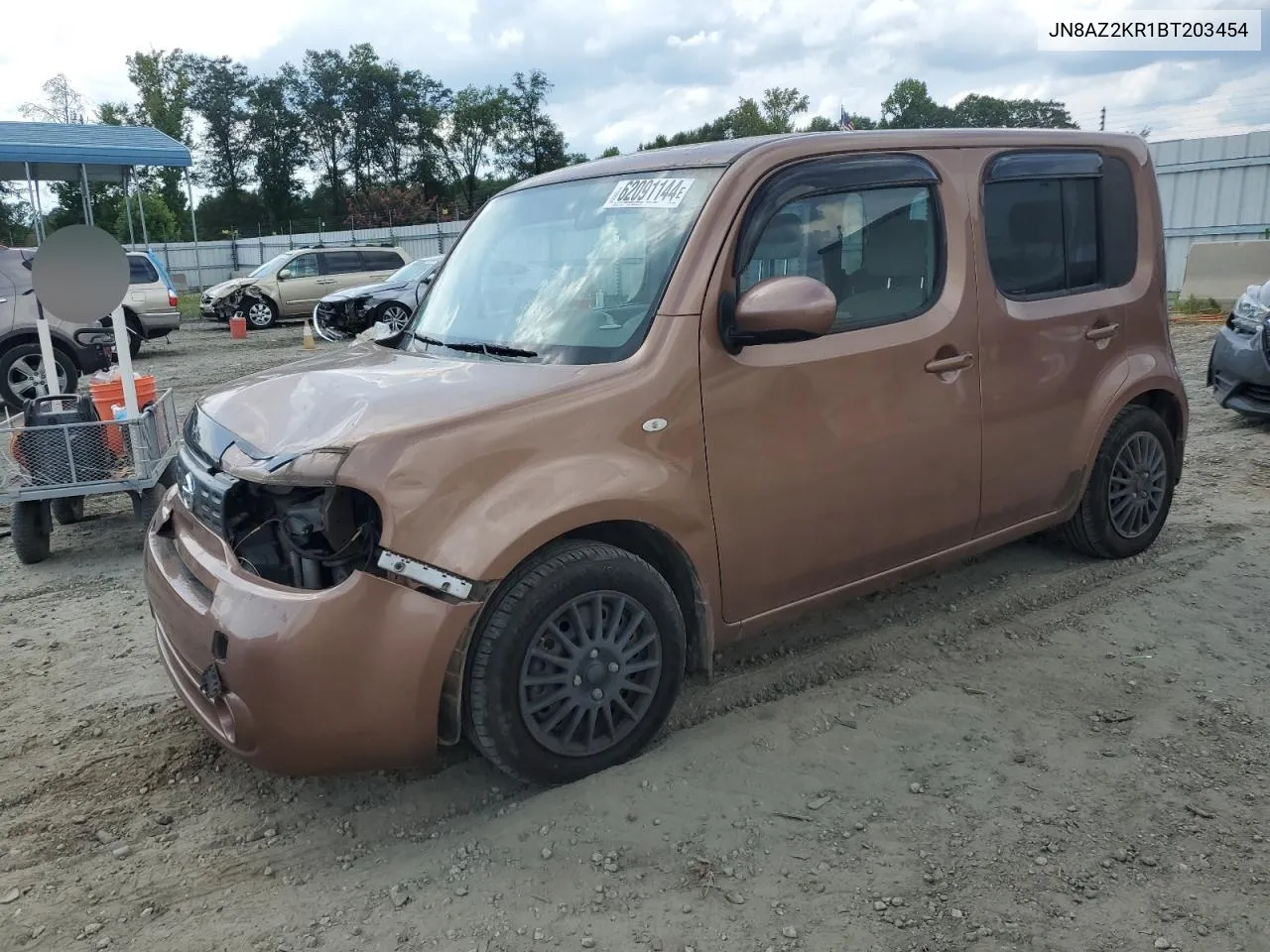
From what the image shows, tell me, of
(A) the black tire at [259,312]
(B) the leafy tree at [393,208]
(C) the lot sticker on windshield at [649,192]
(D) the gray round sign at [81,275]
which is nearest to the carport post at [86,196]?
(D) the gray round sign at [81,275]

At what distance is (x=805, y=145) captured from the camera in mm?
3359

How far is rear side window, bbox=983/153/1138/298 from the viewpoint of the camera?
3.91 metres

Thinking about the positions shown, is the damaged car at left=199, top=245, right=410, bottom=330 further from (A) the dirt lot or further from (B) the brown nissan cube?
(B) the brown nissan cube

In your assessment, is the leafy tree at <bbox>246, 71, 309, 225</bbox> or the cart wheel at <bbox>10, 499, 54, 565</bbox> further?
the leafy tree at <bbox>246, 71, 309, 225</bbox>

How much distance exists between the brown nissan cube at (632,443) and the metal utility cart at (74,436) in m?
2.21

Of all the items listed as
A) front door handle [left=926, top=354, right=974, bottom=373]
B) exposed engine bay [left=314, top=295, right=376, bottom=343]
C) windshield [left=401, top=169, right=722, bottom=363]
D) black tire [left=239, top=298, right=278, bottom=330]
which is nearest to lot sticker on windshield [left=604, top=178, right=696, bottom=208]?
windshield [left=401, top=169, right=722, bottom=363]

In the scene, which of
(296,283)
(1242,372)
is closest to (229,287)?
(296,283)

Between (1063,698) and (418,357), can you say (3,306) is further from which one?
(1063,698)

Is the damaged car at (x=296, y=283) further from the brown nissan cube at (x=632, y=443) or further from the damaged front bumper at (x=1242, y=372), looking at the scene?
the brown nissan cube at (x=632, y=443)

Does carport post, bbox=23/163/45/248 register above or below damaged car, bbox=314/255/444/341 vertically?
above

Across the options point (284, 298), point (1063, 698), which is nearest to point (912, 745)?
point (1063, 698)

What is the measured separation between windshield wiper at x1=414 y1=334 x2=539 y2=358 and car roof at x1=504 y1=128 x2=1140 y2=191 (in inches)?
32.6

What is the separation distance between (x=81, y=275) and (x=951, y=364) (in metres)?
4.93

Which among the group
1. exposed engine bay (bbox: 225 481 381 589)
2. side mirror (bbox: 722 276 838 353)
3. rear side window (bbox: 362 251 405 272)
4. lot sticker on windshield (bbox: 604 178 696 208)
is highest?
rear side window (bbox: 362 251 405 272)
